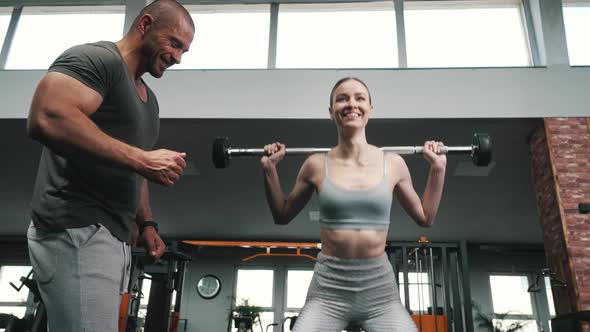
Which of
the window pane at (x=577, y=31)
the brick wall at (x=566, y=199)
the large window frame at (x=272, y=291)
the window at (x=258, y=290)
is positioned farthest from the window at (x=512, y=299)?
the window pane at (x=577, y=31)

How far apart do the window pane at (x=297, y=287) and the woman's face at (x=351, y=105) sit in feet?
27.4

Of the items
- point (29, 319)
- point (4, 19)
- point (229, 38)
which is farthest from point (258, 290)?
point (4, 19)

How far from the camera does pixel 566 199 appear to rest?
12.0 feet

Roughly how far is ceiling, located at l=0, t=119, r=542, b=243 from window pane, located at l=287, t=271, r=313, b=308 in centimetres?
96

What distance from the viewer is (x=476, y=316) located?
877cm

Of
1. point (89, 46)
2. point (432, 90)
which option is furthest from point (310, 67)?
point (89, 46)

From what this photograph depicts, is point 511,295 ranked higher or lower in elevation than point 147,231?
higher

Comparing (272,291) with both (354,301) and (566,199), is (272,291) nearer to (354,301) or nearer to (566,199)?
(566,199)

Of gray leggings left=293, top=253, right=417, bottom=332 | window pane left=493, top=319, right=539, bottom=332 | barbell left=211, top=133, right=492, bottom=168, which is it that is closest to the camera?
gray leggings left=293, top=253, right=417, bottom=332

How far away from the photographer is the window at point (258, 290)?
9211mm

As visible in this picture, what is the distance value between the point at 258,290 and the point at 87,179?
29.5 ft

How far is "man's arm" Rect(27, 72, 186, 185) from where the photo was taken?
2.81ft

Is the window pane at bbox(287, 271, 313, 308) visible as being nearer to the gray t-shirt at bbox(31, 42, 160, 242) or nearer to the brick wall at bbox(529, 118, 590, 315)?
the brick wall at bbox(529, 118, 590, 315)

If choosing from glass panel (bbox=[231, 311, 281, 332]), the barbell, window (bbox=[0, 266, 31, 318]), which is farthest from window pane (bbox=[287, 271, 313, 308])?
the barbell
